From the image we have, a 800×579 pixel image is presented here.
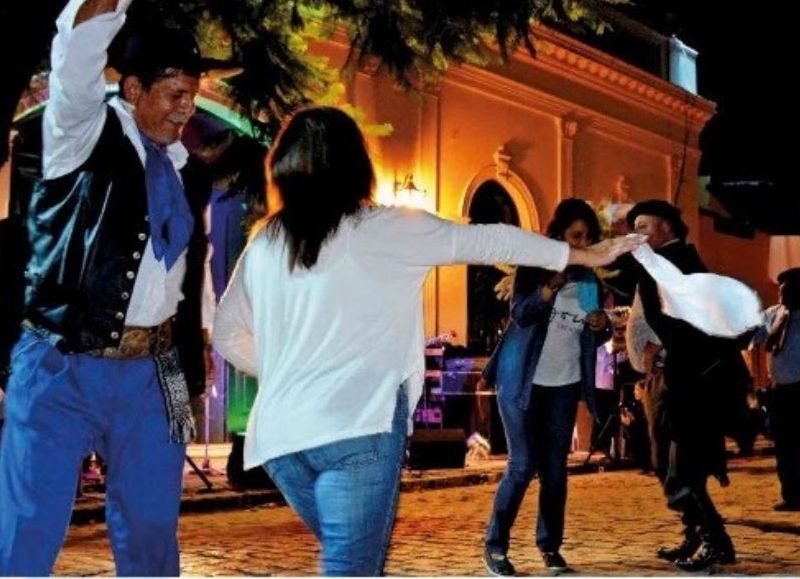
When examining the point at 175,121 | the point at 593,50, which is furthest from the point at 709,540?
the point at 593,50

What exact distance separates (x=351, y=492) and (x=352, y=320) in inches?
18.8

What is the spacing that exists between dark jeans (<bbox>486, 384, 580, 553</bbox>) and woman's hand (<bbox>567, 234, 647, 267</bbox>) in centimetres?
304

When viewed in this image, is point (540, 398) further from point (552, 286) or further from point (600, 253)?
point (600, 253)

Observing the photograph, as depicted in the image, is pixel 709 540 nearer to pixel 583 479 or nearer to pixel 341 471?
pixel 341 471

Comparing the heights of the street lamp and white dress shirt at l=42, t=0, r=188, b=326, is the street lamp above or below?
above

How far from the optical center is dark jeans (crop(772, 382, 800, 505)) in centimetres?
1105

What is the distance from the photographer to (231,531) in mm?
9562

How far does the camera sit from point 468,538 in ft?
29.4

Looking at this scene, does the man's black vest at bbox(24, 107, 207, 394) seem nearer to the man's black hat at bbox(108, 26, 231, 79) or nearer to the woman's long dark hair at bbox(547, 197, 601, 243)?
the man's black hat at bbox(108, 26, 231, 79)

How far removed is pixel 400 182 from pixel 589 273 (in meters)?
10.0

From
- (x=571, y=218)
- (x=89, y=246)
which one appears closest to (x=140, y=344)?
(x=89, y=246)

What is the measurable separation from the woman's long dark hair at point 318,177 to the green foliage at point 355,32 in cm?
463

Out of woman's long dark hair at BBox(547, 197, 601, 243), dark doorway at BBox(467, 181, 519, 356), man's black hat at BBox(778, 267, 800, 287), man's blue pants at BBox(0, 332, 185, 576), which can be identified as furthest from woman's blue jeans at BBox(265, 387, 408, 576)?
dark doorway at BBox(467, 181, 519, 356)

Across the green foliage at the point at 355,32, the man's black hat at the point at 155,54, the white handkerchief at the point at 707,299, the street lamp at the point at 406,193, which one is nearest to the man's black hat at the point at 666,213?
the green foliage at the point at 355,32
